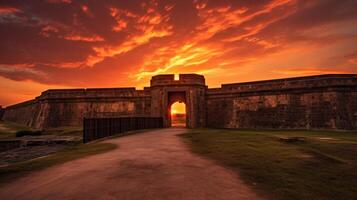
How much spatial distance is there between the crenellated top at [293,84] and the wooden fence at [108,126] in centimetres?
953

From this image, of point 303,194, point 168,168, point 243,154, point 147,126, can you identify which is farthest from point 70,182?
point 147,126

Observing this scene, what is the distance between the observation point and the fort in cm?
1634

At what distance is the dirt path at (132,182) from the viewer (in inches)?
129

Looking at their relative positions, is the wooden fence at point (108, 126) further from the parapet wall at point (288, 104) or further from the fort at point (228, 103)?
the parapet wall at point (288, 104)

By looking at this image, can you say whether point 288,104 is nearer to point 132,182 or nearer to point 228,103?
point 228,103

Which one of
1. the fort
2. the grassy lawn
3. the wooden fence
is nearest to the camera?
the grassy lawn

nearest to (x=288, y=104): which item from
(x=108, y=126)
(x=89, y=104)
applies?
(x=108, y=126)

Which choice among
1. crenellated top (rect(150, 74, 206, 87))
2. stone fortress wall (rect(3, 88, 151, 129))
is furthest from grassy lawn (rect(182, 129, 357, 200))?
stone fortress wall (rect(3, 88, 151, 129))

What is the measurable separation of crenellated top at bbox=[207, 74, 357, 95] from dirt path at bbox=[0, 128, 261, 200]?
16.3 metres

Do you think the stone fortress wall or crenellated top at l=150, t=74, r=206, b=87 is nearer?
crenellated top at l=150, t=74, r=206, b=87

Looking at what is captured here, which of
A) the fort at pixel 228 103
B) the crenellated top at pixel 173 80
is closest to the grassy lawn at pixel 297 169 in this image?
the fort at pixel 228 103

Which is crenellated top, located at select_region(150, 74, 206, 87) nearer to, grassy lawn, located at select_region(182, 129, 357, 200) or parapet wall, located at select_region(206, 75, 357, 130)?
parapet wall, located at select_region(206, 75, 357, 130)

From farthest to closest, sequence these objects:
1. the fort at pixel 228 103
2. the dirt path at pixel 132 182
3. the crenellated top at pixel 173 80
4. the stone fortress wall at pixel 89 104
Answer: the stone fortress wall at pixel 89 104
the crenellated top at pixel 173 80
the fort at pixel 228 103
the dirt path at pixel 132 182

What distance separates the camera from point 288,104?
18078 millimetres
